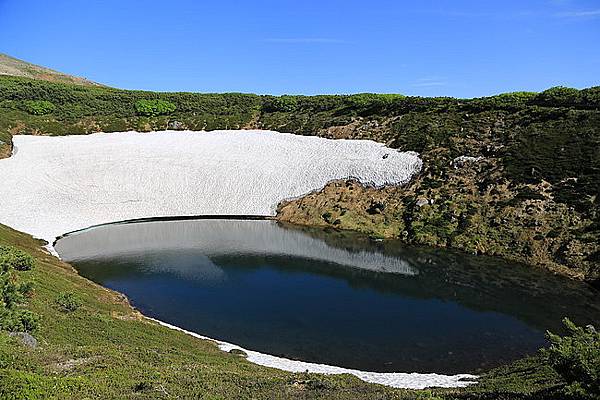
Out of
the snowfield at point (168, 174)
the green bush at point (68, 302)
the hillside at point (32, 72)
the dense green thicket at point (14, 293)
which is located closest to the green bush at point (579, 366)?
the dense green thicket at point (14, 293)

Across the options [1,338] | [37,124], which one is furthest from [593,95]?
[37,124]

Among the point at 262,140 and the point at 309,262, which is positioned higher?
the point at 262,140

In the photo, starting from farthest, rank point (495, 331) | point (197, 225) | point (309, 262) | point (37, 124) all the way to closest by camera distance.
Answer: point (37, 124), point (197, 225), point (309, 262), point (495, 331)

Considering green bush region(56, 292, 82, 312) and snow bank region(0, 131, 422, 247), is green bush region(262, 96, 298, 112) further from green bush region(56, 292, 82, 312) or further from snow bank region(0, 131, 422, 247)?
green bush region(56, 292, 82, 312)

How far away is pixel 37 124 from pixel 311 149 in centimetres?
5810

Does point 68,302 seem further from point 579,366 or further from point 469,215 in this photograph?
point 469,215

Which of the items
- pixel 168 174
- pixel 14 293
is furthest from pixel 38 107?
pixel 14 293

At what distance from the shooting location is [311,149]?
83.2 m

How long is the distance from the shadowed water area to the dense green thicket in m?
9.06

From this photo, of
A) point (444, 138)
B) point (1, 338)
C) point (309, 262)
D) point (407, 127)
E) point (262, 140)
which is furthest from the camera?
point (262, 140)

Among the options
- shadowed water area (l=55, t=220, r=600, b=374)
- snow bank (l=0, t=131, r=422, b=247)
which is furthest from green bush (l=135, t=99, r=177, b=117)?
shadowed water area (l=55, t=220, r=600, b=374)

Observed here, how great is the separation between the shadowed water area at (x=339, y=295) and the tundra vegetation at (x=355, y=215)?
3.62m

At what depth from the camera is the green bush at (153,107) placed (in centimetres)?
10688

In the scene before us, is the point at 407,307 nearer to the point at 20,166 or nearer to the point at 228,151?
the point at 228,151
